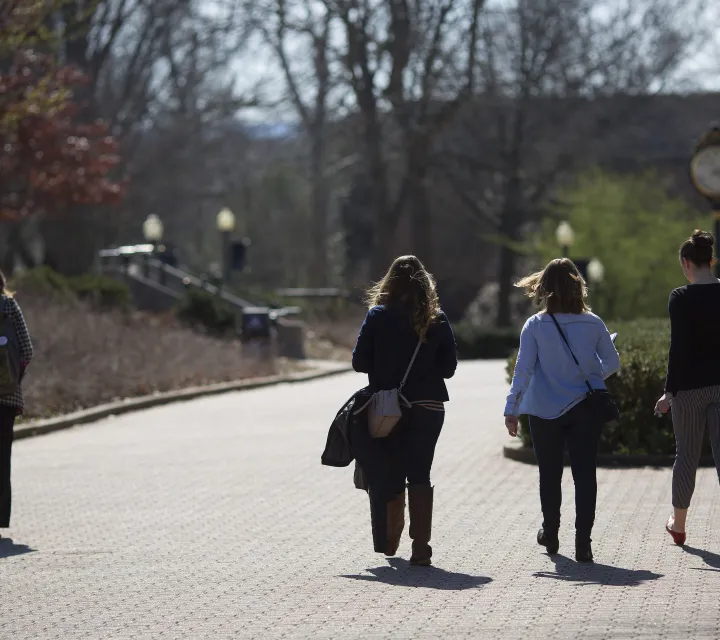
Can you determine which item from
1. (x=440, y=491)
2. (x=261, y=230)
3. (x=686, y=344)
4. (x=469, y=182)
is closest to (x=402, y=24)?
(x=469, y=182)

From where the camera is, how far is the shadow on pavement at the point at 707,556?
27.0ft

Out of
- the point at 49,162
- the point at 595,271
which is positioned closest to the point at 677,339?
the point at 49,162

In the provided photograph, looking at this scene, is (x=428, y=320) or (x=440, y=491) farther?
(x=440, y=491)

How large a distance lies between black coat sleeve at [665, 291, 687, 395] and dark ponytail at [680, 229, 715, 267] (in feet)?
0.75

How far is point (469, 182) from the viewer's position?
2313 inches

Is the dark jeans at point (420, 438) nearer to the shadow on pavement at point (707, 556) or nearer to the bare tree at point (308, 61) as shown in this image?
the shadow on pavement at point (707, 556)

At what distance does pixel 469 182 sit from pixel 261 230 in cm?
2791

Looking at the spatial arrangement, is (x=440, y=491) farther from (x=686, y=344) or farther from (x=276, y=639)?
(x=276, y=639)

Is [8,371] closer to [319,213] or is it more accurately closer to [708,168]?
[708,168]

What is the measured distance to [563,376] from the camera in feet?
28.7

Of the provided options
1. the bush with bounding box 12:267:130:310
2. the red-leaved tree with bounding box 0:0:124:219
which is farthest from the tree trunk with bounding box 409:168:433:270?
the red-leaved tree with bounding box 0:0:124:219

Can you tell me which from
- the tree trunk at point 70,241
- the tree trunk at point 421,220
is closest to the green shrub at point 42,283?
the tree trunk at point 70,241

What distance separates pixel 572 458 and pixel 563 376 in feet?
1.48

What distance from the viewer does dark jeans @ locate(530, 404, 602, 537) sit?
8.69m
